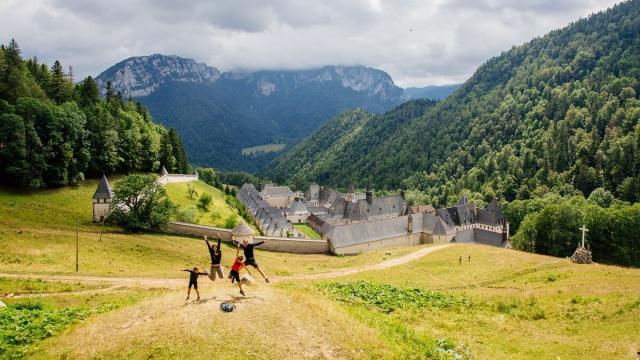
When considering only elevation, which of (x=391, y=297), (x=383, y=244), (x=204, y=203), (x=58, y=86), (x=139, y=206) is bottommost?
(x=383, y=244)

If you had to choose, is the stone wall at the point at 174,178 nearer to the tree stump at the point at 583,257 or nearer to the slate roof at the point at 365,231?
the slate roof at the point at 365,231

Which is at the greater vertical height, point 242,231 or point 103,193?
point 103,193

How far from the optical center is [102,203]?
65.4m

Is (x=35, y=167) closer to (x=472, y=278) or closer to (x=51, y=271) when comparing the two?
(x=51, y=271)

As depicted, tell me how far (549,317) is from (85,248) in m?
45.1

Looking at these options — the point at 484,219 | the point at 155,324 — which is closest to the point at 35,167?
the point at 155,324

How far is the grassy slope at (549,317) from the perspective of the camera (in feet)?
73.0

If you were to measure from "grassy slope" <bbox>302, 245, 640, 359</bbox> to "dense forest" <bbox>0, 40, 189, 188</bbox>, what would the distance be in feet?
198

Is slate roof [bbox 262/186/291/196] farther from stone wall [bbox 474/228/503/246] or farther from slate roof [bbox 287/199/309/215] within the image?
stone wall [bbox 474/228/503/246]

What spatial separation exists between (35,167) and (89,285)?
39463 mm

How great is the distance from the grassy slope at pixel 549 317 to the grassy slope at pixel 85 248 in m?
26.4

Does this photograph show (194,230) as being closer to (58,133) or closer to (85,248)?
(85,248)

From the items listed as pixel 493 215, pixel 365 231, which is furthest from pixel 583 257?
pixel 493 215

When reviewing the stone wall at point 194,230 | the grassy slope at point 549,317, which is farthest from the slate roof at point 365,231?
the grassy slope at point 549,317
